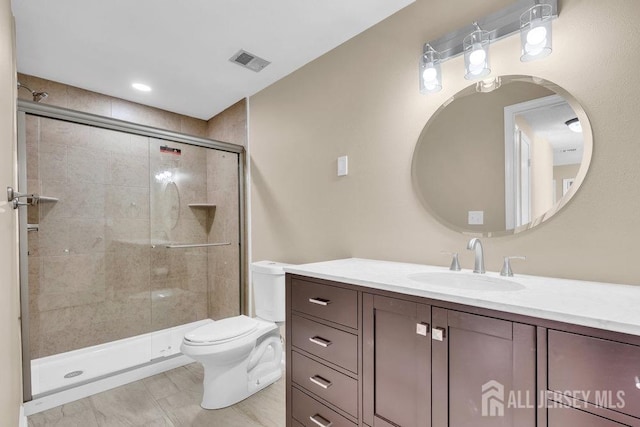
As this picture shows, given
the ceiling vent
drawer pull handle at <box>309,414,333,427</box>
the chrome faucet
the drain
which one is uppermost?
the ceiling vent

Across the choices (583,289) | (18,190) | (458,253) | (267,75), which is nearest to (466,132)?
(458,253)

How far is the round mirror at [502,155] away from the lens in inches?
51.4

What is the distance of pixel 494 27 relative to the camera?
4.74 feet

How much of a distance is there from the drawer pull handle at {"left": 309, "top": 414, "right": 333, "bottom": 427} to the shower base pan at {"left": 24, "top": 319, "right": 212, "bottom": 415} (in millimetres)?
1563

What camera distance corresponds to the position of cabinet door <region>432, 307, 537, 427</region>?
→ 34.8 inches

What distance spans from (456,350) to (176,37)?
2357 millimetres

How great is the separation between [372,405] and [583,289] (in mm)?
884

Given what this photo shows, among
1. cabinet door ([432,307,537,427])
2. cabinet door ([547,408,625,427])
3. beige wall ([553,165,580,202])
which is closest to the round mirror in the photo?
beige wall ([553,165,580,202])

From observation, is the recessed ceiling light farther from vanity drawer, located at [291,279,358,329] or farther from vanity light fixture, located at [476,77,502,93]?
vanity light fixture, located at [476,77,502,93]

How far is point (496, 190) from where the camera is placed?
1498mm

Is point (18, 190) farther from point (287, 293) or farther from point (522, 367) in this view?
point (522, 367)

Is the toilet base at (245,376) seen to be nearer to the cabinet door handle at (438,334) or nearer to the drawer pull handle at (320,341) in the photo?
the drawer pull handle at (320,341)

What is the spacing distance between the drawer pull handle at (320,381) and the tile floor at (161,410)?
21.9 inches

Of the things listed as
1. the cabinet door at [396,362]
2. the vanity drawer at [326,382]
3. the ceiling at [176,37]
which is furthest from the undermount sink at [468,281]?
the ceiling at [176,37]
